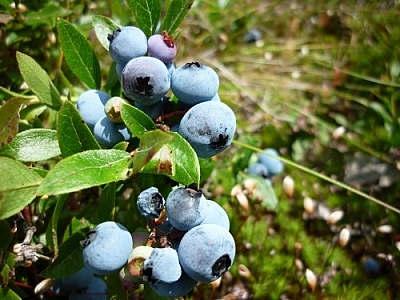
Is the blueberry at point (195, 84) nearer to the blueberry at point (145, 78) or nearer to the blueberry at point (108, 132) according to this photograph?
the blueberry at point (145, 78)

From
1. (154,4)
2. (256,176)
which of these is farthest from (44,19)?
(256,176)

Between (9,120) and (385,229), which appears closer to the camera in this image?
(9,120)

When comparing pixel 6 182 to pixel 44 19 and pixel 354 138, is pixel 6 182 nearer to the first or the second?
pixel 44 19

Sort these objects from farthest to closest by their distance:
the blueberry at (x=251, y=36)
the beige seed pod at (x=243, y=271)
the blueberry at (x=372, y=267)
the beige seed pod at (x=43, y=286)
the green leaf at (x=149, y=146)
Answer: the blueberry at (x=251, y=36) < the blueberry at (x=372, y=267) < the beige seed pod at (x=243, y=271) < the beige seed pod at (x=43, y=286) < the green leaf at (x=149, y=146)

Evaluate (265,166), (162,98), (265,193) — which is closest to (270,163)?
(265,166)

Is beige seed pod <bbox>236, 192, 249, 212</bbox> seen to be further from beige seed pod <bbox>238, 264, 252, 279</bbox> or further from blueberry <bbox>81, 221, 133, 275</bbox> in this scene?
blueberry <bbox>81, 221, 133, 275</bbox>

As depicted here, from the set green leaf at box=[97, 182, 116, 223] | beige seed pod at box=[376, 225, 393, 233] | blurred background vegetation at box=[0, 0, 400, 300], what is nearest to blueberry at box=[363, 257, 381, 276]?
blurred background vegetation at box=[0, 0, 400, 300]

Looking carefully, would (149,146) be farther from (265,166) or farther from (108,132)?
(265,166)

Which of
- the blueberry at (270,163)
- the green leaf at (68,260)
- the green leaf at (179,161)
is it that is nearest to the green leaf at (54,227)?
the green leaf at (68,260)
